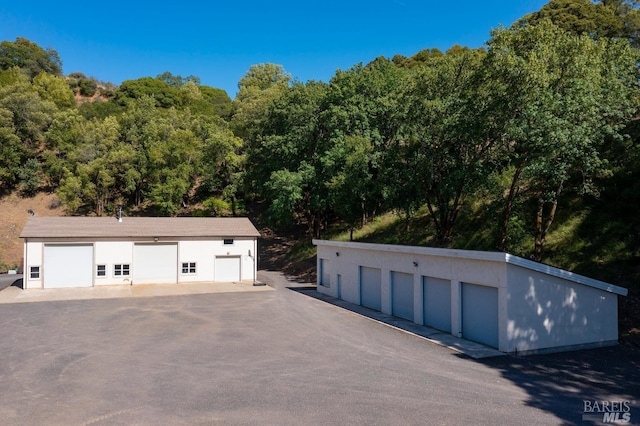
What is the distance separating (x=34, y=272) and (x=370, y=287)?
68.9 ft

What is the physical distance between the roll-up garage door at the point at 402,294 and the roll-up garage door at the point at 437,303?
101 centimetres

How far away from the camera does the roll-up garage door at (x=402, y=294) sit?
61.2 feet

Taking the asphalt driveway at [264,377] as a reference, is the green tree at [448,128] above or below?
above

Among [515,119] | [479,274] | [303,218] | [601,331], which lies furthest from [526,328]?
[303,218]

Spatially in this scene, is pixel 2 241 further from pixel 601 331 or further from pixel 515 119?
pixel 601 331

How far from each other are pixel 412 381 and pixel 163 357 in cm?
720

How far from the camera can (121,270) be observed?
29312 mm

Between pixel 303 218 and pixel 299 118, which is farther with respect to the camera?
pixel 303 218

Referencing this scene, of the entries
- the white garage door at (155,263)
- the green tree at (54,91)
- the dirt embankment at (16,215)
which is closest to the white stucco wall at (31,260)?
the white garage door at (155,263)

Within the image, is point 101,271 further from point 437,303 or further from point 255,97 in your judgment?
point 255,97

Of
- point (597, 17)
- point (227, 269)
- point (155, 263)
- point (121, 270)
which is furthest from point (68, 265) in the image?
point (597, 17)

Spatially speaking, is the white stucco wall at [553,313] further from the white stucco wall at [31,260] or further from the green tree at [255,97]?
the green tree at [255,97]

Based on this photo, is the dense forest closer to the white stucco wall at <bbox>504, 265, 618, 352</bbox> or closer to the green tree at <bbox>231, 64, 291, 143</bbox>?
the green tree at <bbox>231, 64, 291, 143</bbox>

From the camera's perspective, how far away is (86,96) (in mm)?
91000
